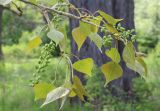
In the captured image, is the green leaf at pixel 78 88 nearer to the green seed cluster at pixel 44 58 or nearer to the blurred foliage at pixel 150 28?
the green seed cluster at pixel 44 58

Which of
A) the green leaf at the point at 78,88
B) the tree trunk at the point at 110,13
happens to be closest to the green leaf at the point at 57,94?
the green leaf at the point at 78,88

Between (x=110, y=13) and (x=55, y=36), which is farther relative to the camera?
(x=110, y=13)

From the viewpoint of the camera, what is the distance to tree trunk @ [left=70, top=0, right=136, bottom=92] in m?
4.93

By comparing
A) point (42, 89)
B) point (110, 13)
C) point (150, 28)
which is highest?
point (42, 89)

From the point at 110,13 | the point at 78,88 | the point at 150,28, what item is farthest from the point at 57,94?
the point at 150,28

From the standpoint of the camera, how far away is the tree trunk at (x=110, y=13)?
4934 mm

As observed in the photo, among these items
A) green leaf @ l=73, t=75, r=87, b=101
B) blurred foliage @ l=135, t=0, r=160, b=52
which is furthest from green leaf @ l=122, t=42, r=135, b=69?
blurred foliage @ l=135, t=0, r=160, b=52

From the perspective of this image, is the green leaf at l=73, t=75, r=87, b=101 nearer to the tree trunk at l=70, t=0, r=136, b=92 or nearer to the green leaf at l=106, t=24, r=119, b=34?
the green leaf at l=106, t=24, r=119, b=34

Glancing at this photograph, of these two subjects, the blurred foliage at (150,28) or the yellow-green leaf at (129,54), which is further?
the blurred foliage at (150,28)

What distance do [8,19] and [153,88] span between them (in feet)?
45.7

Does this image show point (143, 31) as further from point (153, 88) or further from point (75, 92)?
point (75, 92)

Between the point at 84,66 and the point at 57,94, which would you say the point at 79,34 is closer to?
the point at 84,66

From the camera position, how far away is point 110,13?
16.4ft

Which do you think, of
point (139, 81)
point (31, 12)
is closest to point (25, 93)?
point (139, 81)
